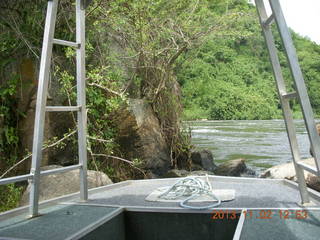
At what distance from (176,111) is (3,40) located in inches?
135

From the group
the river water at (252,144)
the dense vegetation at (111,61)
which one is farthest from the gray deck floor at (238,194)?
the river water at (252,144)

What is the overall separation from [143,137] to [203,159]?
2.42 metres

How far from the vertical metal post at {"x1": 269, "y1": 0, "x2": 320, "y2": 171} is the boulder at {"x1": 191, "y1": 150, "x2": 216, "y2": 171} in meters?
6.19

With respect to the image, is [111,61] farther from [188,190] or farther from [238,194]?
[238,194]

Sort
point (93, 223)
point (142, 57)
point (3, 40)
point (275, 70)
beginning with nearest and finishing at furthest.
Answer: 1. point (93, 223)
2. point (275, 70)
3. point (3, 40)
4. point (142, 57)

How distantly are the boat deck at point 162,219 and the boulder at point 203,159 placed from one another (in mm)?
5397

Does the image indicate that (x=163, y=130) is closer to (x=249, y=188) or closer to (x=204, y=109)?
(x=249, y=188)

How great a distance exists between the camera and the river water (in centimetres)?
1049

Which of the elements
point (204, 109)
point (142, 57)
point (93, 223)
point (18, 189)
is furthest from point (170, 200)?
point (204, 109)

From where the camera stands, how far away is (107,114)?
5129 millimetres

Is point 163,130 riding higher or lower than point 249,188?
higher

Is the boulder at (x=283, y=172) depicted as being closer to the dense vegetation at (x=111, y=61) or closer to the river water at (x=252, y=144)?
the dense vegetation at (x=111, y=61)

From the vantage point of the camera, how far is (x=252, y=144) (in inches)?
533

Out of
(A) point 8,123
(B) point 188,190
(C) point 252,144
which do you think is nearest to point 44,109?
(B) point 188,190
